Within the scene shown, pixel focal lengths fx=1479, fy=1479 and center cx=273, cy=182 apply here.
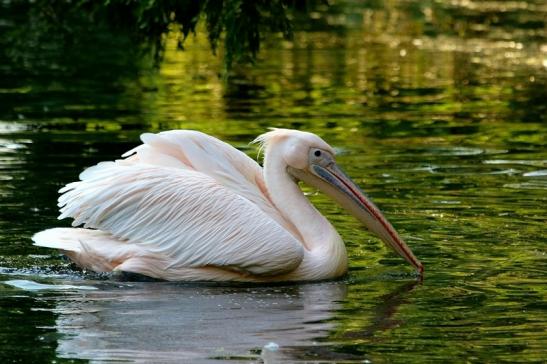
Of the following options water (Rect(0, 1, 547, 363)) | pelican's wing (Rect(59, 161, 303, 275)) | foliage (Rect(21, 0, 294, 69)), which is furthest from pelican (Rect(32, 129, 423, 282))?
foliage (Rect(21, 0, 294, 69))

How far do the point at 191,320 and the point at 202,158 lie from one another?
145cm

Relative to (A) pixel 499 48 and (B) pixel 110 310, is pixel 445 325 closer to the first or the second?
(B) pixel 110 310

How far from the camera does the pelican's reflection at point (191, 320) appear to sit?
5.91m

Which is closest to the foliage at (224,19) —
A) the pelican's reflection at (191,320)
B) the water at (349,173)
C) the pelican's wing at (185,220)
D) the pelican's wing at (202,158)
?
the water at (349,173)

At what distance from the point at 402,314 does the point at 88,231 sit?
191 centimetres

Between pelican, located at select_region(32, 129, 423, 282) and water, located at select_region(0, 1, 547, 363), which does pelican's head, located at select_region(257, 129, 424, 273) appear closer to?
pelican, located at select_region(32, 129, 423, 282)

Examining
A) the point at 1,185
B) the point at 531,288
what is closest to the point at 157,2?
the point at 1,185

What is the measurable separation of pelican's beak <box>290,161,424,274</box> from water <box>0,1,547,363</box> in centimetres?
22

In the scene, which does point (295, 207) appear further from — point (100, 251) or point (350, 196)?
point (100, 251)

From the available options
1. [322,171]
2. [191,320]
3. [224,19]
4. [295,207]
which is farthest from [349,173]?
[191,320]

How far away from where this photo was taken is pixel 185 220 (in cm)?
747

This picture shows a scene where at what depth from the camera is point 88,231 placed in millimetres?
7742

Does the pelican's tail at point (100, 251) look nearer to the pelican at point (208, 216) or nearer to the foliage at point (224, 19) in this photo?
the pelican at point (208, 216)

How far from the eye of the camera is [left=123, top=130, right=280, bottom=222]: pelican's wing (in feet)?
25.3
